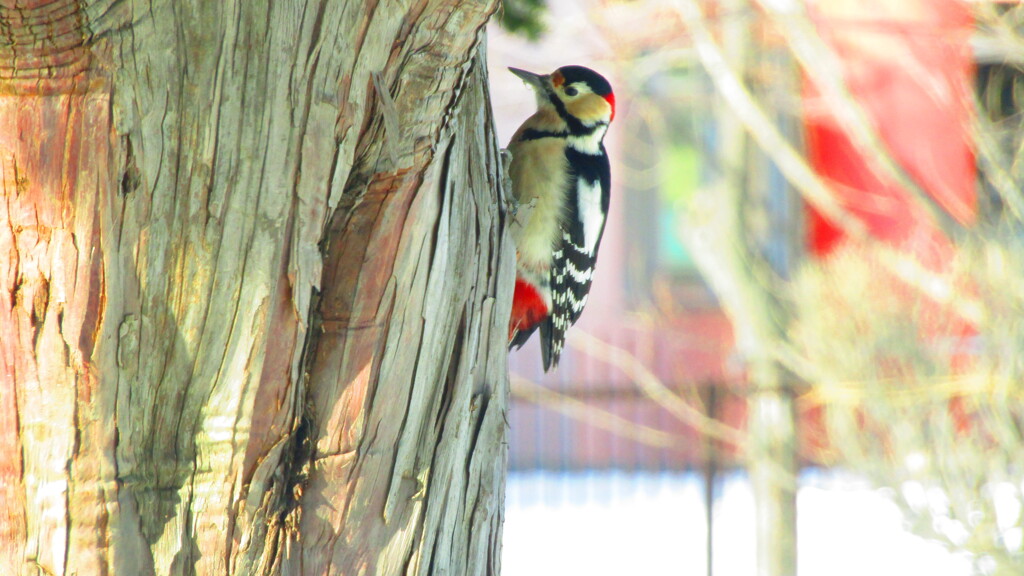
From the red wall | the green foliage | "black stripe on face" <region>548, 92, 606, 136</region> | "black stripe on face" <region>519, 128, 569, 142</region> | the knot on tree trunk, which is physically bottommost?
the knot on tree trunk

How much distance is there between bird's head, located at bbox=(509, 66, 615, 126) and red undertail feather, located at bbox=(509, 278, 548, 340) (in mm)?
721

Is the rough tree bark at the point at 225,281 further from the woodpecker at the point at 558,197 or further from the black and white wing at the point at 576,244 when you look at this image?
the black and white wing at the point at 576,244

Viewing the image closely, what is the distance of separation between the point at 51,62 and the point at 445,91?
0.62 meters

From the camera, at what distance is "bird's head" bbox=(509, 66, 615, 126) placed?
12.9 feet

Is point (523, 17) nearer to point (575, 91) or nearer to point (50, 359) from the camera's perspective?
point (575, 91)

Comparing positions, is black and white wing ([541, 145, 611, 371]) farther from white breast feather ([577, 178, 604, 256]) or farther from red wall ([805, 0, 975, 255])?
red wall ([805, 0, 975, 255])

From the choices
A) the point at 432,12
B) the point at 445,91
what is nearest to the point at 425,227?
the point at 445,91

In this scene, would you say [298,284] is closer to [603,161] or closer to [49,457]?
[49,457]

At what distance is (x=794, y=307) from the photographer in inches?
289

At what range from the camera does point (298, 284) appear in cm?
174

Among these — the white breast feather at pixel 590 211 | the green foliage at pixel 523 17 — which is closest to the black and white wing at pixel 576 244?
the white breast feather at pixel 590 211

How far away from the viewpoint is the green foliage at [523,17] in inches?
140

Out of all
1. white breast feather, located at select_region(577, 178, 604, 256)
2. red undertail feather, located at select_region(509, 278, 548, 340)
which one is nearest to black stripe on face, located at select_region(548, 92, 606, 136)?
white breast feather, located at select_region(577, 178, 604, 256)

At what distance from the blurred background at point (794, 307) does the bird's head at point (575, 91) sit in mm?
227
